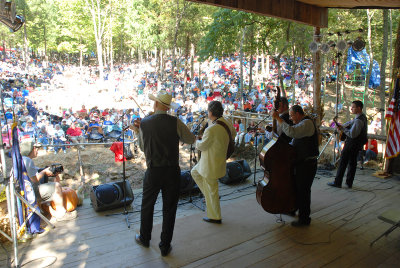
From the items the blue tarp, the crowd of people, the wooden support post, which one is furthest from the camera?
the blue tarp

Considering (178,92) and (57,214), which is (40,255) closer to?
(57,214)

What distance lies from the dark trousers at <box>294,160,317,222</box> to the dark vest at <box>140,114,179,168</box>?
1.40 m

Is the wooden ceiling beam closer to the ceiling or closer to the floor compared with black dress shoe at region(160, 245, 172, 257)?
closer to the ceiling

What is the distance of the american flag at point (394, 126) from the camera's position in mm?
4633

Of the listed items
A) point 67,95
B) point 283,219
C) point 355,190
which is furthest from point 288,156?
point 67,95

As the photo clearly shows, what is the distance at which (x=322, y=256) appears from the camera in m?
2.70

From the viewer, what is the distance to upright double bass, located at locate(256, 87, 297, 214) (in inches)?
117

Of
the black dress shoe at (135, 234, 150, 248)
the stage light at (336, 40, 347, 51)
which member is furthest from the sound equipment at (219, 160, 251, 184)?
the stage light at (336, 40, 347, 51)

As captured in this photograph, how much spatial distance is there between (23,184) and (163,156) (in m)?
1.61

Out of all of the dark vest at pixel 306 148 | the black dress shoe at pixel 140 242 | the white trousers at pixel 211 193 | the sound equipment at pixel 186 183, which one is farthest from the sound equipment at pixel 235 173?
the black dress shoe at pixel 140 242

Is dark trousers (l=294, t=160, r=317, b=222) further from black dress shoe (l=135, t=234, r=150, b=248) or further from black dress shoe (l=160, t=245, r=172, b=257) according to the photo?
black dress shoe (l=135, t=234, r=150, b=248)

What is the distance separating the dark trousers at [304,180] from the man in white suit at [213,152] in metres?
0.80

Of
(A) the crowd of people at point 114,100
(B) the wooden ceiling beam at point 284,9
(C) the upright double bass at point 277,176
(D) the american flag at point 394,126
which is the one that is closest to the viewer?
(C) the upright double bass at point 277,176

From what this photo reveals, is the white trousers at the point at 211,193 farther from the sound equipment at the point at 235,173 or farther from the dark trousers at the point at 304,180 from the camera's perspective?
the sound equipment at the point at 235,173
